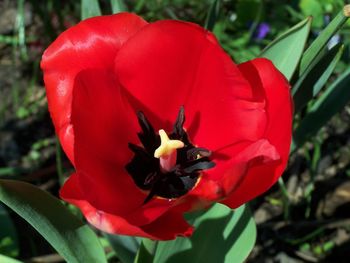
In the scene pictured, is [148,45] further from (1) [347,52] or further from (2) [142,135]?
(1) [347,52]

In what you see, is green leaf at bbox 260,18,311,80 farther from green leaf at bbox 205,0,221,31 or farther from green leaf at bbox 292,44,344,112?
green leaf at bbox 205,0,221,31

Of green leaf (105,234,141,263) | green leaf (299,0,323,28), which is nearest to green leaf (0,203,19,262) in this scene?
green leaf (105,234,141,263)

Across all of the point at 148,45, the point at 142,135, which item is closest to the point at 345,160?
the point at 142,135

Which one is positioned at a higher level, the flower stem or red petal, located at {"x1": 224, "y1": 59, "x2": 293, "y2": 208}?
red petal, located at {"x1": 224, "y1": 59, "x2": 293, "y2": 208}

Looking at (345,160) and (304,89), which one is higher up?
(304,89)

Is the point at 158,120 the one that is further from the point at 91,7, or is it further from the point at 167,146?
the point at 91,7

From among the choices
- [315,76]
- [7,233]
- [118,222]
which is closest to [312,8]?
[315,76]

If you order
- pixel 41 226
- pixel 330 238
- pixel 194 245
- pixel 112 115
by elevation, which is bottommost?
pixel 330 238

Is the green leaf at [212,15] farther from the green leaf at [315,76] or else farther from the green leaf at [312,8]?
the green leaf at [312,8]
